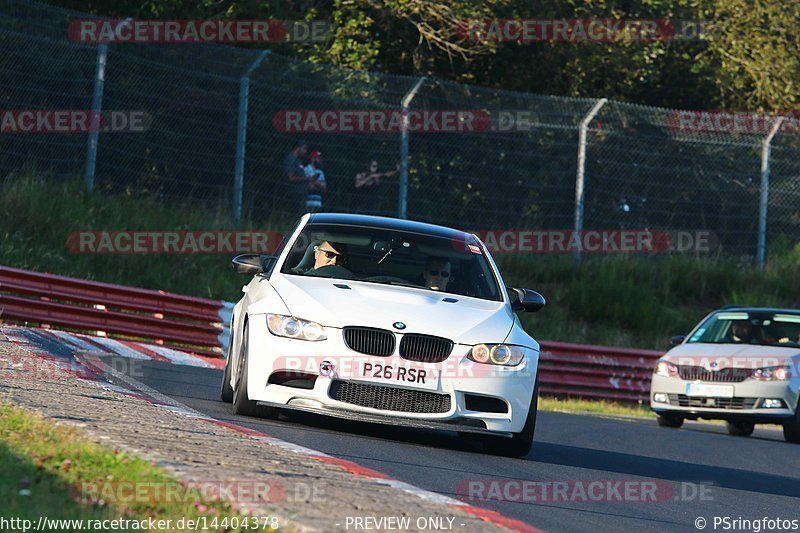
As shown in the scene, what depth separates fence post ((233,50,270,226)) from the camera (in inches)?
823

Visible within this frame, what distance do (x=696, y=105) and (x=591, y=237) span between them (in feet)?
31.7

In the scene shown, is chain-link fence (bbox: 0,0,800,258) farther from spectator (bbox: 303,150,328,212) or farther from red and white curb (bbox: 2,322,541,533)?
red and white curb (bbox: 2,322,541,533)

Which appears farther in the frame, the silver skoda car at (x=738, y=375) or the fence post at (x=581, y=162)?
the fence post at (x=581, y=162)

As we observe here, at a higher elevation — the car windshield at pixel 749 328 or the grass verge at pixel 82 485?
the car windshield at pixel 749 328

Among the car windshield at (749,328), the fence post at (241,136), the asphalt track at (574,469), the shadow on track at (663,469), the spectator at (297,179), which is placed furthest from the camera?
the spectator at (297,179)

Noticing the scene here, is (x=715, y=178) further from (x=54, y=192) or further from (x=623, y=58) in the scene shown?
(x=54, y=192)

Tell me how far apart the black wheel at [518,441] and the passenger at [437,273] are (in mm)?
1076

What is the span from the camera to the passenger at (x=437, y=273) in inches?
415

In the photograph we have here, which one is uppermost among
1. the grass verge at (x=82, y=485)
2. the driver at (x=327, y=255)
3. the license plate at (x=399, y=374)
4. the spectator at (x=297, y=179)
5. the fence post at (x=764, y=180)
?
the fence post at (x=764, y=180)

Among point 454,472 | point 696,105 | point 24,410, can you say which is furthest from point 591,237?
point 24,410

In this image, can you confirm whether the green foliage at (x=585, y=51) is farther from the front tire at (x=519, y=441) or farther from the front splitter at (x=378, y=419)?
the front splitter at (x=378, y=419)

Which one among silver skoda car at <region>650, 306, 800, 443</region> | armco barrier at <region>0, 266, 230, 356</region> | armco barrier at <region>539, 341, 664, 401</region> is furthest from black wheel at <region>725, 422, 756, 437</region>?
armco barrier at <region>0, 266, 230, 356</region>

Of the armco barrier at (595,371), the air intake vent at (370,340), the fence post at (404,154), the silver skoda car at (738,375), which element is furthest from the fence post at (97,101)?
the air intake vent at (370,340)

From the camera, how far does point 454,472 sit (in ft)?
27.7
